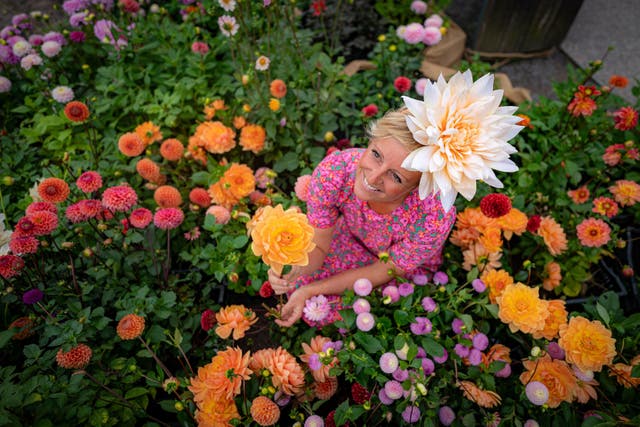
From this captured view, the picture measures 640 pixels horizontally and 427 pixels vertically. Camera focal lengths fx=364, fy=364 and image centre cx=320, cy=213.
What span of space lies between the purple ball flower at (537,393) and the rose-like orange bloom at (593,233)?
0.73 meters

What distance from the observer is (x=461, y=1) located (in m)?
3.57

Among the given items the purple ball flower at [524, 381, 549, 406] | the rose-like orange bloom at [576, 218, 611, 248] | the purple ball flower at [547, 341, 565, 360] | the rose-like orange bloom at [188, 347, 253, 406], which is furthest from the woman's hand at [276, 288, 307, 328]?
the rose-like orange bloom at [576, 218, 611, 248]

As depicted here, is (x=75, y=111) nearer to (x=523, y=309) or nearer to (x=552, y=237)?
(x=523, y=309)

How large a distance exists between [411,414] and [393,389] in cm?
12

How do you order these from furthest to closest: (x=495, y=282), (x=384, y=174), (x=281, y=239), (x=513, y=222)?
(x=513, y=222)
(x=495, y=282)
(x=384, y=174)
(x=281, y=239)

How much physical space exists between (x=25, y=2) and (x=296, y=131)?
3024 millimetres

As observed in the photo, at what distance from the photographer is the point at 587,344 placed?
3.97 ft

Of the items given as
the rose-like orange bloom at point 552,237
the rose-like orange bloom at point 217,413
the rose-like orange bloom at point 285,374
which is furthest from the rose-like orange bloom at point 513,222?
the rose-like orange bloom at point 217,413

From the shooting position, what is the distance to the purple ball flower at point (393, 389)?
3.82ft

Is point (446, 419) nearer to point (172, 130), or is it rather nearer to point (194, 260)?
point (194, 260)

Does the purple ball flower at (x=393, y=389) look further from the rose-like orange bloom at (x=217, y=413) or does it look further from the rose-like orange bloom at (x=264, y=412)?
the rose-like orange bloom at (x=217, y=413)

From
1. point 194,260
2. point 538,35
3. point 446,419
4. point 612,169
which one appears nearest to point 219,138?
point 194,260

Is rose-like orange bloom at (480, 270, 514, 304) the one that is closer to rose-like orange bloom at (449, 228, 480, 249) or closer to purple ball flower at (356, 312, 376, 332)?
rose-like orange bloom at (449, 228, 480, 249)

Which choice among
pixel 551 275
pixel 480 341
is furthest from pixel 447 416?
pixel 551 275
